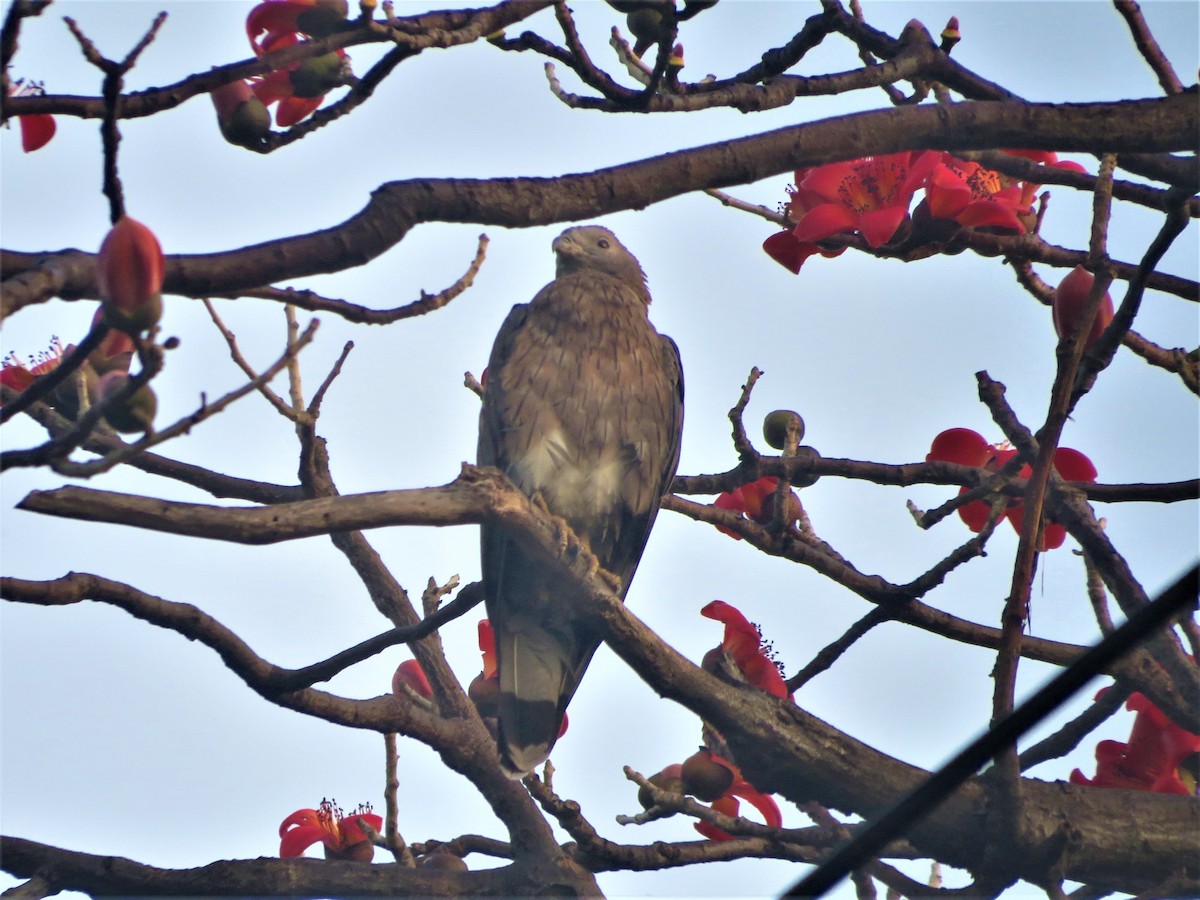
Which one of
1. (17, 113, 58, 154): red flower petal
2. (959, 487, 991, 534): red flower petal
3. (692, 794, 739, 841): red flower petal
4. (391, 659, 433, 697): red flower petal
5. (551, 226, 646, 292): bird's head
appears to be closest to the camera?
(17, 113, 58, 154): red flower petal

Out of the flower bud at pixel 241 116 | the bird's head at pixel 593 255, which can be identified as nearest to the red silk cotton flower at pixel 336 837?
the flower bud at pixel 241 116

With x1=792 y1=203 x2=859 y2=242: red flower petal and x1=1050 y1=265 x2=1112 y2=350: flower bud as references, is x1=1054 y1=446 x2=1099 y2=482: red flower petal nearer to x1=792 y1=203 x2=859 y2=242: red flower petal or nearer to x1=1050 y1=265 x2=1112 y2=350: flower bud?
x1=1050 y1=265 x2=1112 y2=350: flower bud

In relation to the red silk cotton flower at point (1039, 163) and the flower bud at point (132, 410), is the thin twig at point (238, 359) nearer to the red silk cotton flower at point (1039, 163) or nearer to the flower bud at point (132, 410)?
the flower bud at point (132, 410)

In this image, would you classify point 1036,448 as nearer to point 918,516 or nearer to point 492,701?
point 918,516

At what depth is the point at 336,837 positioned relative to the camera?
3.90m

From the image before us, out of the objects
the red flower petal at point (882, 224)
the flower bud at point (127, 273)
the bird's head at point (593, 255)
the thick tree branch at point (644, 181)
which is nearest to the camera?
the flower bud at point (127, 273)

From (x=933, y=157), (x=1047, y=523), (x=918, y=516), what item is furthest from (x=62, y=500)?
(x=1047, y=523)

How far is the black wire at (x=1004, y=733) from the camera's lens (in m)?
1.04

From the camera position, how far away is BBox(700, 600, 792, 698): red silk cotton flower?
3488 mm

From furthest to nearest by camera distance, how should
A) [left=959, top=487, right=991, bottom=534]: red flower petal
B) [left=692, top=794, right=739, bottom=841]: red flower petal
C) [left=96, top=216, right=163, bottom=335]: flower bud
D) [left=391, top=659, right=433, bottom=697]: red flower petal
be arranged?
[left=391, top=659, right=433, bottom=697]: red flower petal
[left=959, top=487, right=991, bottom=534]: red flower petal
[left=692, top=794, right=739, bottom=841]: red flower petal
[left=96, top=216, right=163, bottom=335]: flower bud

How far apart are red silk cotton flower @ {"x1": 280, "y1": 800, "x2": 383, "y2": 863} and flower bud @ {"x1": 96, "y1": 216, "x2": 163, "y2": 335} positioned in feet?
7.98

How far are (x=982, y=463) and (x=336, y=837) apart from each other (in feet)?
7.69

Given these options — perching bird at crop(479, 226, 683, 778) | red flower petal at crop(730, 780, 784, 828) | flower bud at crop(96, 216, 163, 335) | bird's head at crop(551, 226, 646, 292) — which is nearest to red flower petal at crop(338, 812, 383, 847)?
perching bird at crop(479, 226, 683, 778)

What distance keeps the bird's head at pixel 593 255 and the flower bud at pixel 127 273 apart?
12.8ft
